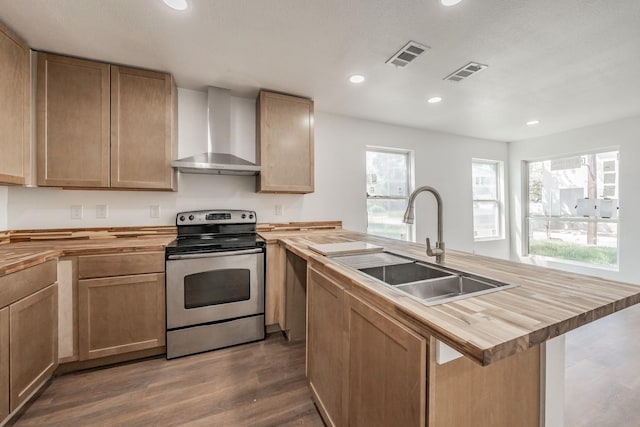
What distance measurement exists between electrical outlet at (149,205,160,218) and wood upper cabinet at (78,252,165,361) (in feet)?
2.24

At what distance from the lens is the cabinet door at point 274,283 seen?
2.34 metres

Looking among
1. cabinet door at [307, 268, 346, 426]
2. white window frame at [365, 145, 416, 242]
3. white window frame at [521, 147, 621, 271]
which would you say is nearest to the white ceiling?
white window frame at [365, 145, 416, 242]

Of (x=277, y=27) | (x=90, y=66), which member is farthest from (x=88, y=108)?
(x=277, y=27)

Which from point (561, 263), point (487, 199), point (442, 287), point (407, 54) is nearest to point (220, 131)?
point (407, 54)

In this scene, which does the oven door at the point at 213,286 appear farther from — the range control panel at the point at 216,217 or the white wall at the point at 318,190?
the white wall at the point at 318,190

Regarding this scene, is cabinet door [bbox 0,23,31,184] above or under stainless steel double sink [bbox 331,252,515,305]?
above

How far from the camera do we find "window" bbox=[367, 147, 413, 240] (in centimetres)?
362

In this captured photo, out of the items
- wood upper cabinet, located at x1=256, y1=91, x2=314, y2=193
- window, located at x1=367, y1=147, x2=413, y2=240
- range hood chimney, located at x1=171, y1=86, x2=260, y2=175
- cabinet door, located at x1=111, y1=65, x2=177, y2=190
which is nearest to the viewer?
cabinet door, located at x1=111, y1=65, x2=177, y2=190

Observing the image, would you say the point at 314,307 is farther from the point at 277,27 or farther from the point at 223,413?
the point at 277,27

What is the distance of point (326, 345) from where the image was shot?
1346 millimetres

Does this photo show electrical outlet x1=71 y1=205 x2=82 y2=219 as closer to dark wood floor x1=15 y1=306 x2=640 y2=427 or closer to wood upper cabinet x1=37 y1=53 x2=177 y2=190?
wood upper cabinet x1=37 y1=53 x2=177 y2=190

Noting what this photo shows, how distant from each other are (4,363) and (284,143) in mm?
2354

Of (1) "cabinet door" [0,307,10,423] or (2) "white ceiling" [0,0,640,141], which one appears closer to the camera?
(1) "cabinet door" [0,307,10,423]

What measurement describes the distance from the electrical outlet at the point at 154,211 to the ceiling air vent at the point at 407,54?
2.43 m
